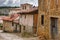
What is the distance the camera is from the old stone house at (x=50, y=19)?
1632 cm

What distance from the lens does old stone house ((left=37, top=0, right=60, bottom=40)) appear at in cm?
1632

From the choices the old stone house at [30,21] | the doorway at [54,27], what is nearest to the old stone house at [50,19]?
the doorway at [54,27]

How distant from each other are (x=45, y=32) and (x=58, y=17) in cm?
317

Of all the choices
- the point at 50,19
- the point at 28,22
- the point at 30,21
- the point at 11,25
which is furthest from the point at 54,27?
the point at 11,25

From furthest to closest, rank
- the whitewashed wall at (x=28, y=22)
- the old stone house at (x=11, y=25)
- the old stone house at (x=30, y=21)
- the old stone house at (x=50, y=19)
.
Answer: the old stone house at (x=11, y=25) → the whitewashed wall at (x=28, y=22) → the old stone house at (x=30, y=21) → the old stone house at (x=50, y=19)

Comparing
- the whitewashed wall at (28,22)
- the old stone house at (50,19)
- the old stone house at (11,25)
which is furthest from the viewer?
the old stone house at (11,25)

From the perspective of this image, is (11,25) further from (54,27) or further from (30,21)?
(54,27)

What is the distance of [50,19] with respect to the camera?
17.5 m

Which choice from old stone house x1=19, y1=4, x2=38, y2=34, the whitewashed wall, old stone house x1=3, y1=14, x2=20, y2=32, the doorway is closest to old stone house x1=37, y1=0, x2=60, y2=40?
the doorway

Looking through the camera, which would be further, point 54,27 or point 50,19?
point 50,19

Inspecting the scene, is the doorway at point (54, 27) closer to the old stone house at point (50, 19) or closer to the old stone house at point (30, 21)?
the old stone house at point (50, 19)

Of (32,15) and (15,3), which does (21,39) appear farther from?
(15,3)

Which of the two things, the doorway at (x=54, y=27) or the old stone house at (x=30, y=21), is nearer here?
the doorway at (x=54, y=27)

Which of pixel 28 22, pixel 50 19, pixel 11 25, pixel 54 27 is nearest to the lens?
pixel 54 27
